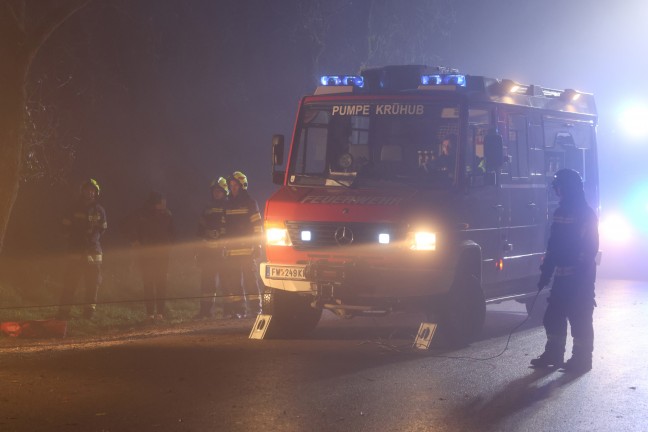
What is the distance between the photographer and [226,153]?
2306 cm

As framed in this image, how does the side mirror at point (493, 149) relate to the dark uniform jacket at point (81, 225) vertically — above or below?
above

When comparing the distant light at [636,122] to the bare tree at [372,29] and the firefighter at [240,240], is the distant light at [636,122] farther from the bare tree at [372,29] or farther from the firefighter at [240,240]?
the firefighter at [240,240]

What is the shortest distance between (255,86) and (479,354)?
1187 centimetres

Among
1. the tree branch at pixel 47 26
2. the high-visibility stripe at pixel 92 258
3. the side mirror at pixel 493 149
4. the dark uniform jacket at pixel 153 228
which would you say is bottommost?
the high-visibility stripe at pixel 92 258

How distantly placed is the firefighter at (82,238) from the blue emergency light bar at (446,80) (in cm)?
482

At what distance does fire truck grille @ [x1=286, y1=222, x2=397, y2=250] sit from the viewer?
1213 cm

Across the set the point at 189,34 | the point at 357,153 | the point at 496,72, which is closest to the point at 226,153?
the point at 189,34

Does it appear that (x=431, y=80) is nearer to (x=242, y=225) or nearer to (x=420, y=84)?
(x=420, y=84)

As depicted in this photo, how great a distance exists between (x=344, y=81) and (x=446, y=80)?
118 centimetres

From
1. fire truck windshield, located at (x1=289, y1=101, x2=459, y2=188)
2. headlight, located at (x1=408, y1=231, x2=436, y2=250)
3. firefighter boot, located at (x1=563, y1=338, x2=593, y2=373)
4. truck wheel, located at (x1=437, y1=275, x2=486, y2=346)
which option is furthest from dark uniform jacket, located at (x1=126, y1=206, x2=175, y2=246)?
firefighter boot, located at (x1=563, y1=338, x2=593, y2=373)

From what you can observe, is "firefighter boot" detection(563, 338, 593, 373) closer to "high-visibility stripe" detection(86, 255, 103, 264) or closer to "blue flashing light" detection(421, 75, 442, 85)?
"blue flashing light" detection(421, 75, 442, 85)

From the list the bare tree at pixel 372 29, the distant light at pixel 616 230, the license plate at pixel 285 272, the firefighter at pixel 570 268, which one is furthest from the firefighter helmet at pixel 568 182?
the distant light at pixel 616 230

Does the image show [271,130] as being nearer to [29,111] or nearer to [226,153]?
[226,153]

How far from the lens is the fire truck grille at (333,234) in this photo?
1213 cm
